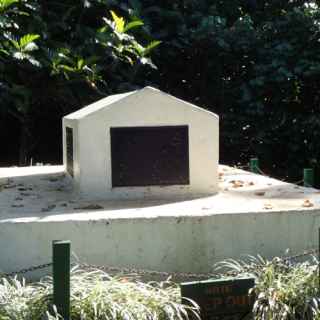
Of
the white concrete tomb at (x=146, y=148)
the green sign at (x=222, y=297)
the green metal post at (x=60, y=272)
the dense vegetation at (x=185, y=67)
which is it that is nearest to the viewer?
the green metal post at (x=60, y=272)

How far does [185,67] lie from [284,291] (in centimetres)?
957

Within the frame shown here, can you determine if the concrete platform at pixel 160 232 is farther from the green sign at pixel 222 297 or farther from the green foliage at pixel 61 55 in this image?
the green foliage at pixel 61 55

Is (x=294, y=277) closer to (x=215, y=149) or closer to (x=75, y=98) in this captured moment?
(x=215, y=149)

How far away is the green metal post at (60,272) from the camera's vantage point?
4465mm

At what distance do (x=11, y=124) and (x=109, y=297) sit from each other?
9.24 metres

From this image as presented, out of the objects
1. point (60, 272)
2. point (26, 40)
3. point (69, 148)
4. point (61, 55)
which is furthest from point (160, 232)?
point (61, 55)

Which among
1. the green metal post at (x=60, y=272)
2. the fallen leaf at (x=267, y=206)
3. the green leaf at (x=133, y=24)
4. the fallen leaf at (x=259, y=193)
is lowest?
the green metal post at (x=60, y=272)

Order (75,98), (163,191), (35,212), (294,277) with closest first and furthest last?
(294,277), (35,212), (163,191), (75,98)

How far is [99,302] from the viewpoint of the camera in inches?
180

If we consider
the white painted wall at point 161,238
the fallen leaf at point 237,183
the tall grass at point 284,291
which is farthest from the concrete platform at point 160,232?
the fallen leaf at point 237,183

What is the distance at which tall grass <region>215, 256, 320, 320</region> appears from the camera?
15.9 ft

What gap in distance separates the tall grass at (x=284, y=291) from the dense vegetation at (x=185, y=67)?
6.88 meters

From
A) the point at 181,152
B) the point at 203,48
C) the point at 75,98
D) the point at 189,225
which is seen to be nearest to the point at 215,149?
the point at 181,152

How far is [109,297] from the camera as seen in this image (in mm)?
4641
